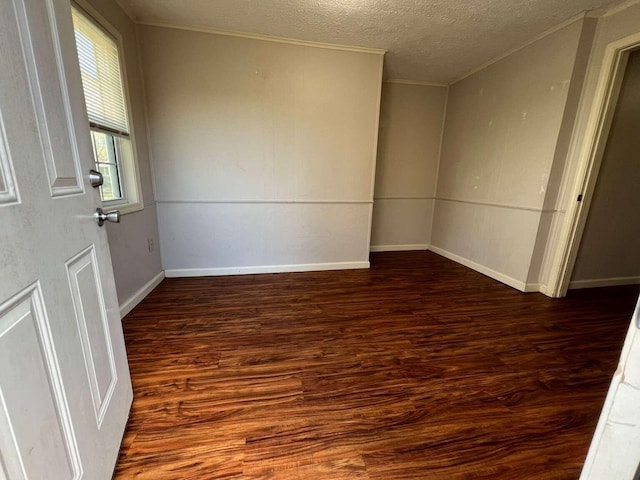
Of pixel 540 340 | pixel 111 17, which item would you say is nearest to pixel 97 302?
pixel 111 17

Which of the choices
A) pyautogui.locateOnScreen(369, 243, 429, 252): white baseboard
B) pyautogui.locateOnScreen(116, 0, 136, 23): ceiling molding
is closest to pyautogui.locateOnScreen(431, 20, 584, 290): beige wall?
pyautogui.locateOnScreen(369, 243, 429, 252): white baseboard

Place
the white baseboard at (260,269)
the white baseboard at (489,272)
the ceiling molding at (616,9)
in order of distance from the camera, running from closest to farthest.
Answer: the ceiling molding at (616,9), the white baseboard at (489,272), the white baseboard at (260,269)

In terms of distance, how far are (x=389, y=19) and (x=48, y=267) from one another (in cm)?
286

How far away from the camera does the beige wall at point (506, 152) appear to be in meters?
2.45

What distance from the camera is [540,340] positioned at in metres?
1.96

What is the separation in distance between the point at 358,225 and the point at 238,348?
2.03 m

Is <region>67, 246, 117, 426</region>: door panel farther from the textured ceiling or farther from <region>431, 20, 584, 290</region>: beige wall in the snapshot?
<region>431, 20, 584, 290</region>: beige wall

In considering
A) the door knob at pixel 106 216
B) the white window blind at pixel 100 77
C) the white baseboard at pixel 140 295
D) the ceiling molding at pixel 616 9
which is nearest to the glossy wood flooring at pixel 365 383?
the white baseboard at pixel 140 295

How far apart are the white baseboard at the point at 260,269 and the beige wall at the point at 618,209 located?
2.30 meters

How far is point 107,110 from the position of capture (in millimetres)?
2021

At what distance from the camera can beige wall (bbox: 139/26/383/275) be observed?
2600mm

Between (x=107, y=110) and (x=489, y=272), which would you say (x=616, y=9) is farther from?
(x=107, y=110)

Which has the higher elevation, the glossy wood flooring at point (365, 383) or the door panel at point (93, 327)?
the door panel at point (93, 327)

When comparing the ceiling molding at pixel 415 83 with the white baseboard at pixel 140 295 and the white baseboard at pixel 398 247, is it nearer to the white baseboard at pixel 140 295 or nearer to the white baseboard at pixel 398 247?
the white baseboard at pixel 398 247
